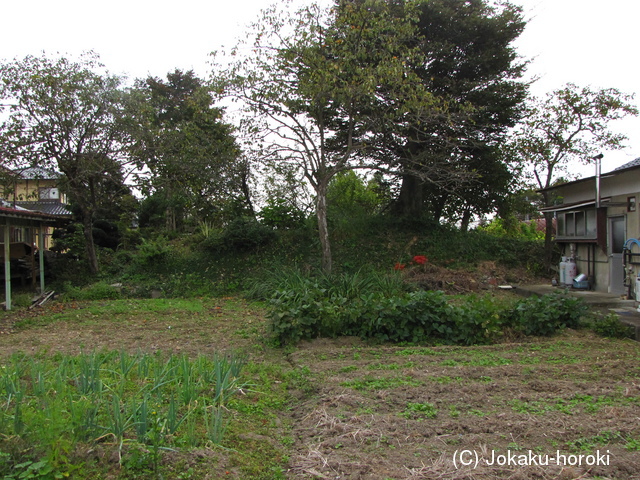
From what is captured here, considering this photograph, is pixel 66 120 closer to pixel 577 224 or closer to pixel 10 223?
pixel 10 223

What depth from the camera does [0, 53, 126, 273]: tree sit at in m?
11.8

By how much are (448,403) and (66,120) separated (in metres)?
12.0

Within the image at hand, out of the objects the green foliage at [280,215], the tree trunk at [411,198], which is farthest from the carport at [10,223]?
the tree trunk at [411,198]

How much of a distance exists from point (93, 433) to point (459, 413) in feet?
8.08

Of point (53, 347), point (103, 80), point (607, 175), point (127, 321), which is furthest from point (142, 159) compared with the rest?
point (607, 175)

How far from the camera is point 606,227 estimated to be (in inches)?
431

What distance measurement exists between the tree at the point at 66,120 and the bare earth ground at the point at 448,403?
6895 mm

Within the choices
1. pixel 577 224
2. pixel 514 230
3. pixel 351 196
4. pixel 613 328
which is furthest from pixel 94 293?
pixel 514 230

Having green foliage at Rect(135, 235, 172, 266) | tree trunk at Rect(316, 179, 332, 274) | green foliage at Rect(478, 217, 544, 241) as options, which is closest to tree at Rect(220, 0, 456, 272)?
tree trunk at Rect(316, 179, 332, 274)

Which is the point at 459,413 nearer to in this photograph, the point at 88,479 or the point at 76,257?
the point at 88,479

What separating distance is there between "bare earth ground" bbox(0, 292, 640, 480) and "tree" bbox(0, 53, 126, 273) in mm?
6895

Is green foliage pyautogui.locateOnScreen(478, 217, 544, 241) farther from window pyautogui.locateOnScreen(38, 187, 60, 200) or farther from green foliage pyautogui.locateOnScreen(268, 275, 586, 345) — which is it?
window pyautogui.locateOnScreen(38, 187, 60, 200)

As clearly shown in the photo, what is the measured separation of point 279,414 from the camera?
3709mm

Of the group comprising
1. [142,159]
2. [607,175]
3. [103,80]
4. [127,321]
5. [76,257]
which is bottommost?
[127,321]
